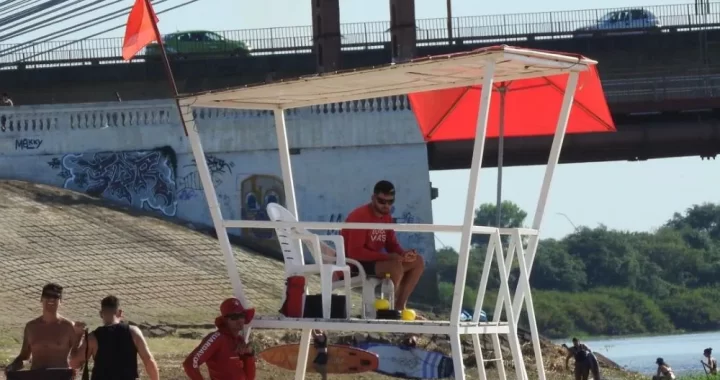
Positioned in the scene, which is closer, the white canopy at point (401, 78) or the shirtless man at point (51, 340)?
the white canopy at point (401, 78)

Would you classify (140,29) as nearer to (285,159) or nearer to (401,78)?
(285,159)

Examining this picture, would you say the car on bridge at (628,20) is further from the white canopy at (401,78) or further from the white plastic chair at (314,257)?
the white plastic chair at (314,257)

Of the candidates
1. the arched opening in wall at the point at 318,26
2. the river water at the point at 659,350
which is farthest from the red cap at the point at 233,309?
the arched opening in wall at the point at 318,26

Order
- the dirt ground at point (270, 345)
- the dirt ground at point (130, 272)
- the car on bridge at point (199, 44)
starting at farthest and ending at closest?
the car on bridge at point (199, 44), the dirt ground at point (130, 272), the dirt ground at point (270, 345)

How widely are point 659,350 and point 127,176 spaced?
19.7 metres

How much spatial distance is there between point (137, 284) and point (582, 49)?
27.7 m

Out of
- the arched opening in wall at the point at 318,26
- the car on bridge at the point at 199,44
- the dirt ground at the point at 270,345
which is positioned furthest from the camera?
the car on bridge at the point at 199,44

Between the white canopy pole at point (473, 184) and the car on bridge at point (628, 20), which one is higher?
the car on bridge at point (628, 20)

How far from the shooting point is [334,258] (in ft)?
39.9

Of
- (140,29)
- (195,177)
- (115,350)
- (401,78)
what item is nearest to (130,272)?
(195,177)

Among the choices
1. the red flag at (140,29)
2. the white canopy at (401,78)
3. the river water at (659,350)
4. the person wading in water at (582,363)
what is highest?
the red flag at (140,29)

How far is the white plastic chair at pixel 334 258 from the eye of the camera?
1180 centimetres

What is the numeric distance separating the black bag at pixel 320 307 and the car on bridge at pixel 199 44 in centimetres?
4190

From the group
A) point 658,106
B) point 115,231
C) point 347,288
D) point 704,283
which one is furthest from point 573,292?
point 347,288
